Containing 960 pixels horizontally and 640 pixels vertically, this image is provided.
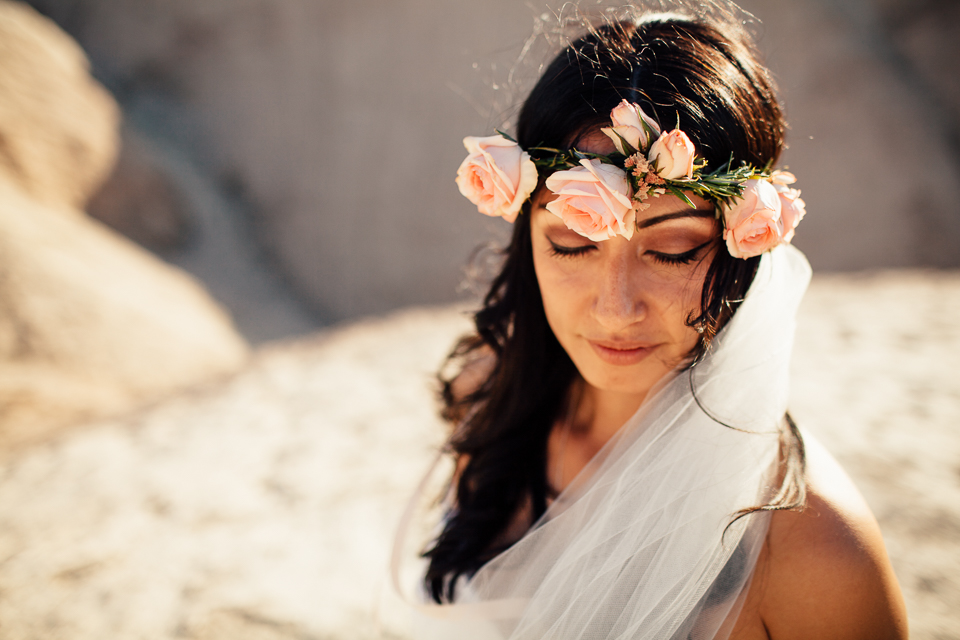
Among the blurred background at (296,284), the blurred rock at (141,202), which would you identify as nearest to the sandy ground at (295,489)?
the blurred background at (296,284)

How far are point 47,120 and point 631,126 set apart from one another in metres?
7.65

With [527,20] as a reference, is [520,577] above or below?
below

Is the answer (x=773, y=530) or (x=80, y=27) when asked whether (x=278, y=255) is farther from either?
(x=773, y=530)

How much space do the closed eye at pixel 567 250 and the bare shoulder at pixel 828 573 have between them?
2.17ft

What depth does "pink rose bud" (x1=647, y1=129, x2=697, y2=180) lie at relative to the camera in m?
0.95

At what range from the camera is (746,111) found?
3.47ft

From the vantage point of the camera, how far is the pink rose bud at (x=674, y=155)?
0.95 m

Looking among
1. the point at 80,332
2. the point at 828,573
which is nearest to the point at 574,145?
the point at 828,573

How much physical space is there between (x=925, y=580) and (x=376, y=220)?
7.39 meters

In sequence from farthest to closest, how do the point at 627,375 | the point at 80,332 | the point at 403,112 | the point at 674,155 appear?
the point at 403,112
the point at 80,332
the point at 627,375
the point at 674,155

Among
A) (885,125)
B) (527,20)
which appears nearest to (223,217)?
(527,20)

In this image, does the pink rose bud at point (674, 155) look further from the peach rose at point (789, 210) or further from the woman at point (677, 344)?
the peach rose at point (789, 210)

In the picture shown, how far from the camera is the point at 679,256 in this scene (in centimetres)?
107

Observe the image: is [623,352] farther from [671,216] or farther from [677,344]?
[671,216]
